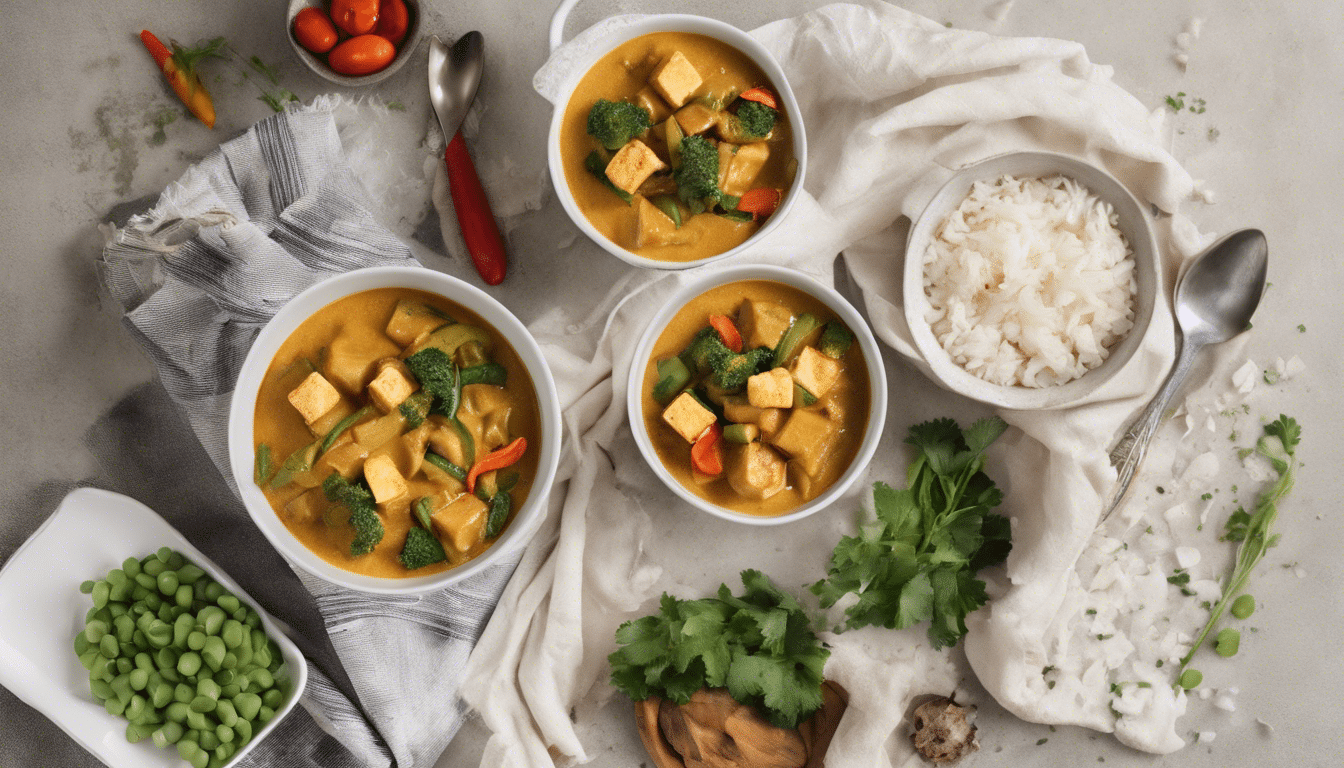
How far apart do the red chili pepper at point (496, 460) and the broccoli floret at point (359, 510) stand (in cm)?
29

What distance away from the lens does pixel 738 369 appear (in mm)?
2797

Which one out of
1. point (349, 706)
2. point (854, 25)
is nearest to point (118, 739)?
point (349, 706)

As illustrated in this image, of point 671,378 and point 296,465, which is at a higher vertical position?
point 296,465

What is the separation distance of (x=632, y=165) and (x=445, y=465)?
113cm

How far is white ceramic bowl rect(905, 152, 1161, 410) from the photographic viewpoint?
3074 mm

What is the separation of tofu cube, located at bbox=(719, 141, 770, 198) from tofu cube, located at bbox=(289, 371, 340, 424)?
1.42 metres

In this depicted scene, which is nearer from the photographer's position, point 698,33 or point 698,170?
point 698,170

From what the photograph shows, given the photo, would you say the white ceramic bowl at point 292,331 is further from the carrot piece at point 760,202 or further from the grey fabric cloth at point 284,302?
the carrot piece at point 760,202

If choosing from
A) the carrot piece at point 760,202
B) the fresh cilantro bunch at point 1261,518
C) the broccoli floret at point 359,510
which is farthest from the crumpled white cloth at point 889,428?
the broccoli floret at point 359,510

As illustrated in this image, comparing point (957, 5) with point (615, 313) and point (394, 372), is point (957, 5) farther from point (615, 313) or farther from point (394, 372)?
point (394, 372)

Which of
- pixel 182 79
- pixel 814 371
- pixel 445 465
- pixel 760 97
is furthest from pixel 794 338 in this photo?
pixel 182 79

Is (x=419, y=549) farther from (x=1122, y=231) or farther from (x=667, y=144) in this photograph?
(x=1122, y=231)

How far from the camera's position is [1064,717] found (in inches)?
130

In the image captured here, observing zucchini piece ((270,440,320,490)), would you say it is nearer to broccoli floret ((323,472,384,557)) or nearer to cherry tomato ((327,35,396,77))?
broccoli floret ((323,472,384,557))
